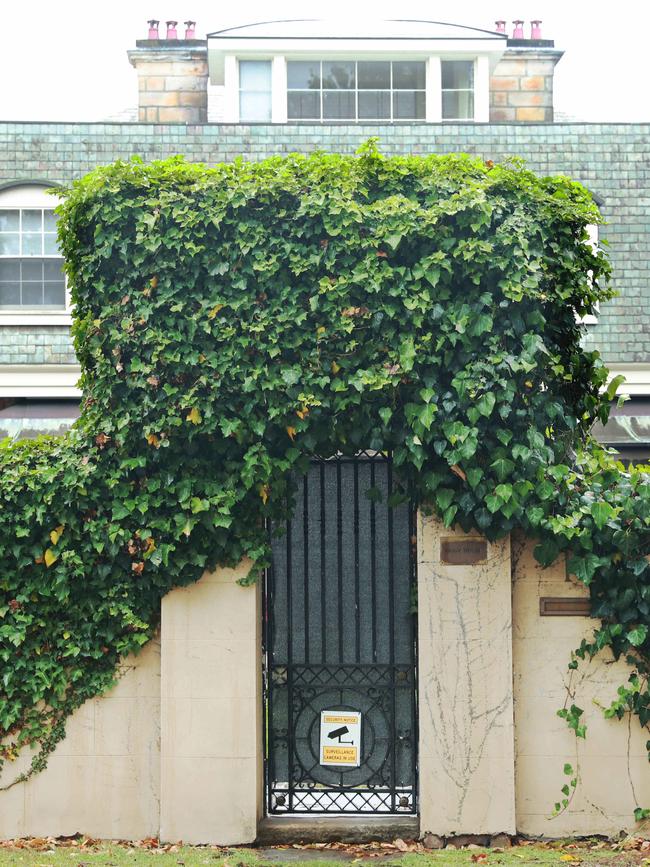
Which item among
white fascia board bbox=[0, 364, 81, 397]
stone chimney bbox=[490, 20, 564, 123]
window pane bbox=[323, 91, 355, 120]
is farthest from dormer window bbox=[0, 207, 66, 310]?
stone chimney bbox=[490, 20, 564, 123]

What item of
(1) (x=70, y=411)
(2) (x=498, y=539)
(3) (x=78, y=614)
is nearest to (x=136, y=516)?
(3) (x=78, y=614)

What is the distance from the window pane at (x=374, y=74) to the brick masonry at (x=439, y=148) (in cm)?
280

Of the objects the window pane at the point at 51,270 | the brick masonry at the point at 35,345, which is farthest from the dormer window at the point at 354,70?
the brick masonry at the point at 35,345

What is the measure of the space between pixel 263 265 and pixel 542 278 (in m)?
1.93

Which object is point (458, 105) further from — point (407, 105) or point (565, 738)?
point (565, 738)

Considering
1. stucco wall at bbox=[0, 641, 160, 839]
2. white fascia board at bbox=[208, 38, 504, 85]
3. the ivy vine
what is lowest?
stucco wall at bbox=[0, 641, 160, 839]

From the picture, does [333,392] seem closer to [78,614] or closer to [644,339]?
[78,614]

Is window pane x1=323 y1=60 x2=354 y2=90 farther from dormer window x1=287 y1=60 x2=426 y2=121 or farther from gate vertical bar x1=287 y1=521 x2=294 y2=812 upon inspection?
gate vertical bar x1=287 y1=521 x2=294 y2=812

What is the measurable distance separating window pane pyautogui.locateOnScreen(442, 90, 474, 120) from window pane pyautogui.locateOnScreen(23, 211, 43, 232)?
763 cm

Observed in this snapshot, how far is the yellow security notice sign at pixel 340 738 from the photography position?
8.33 metres

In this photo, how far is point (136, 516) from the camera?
809cm

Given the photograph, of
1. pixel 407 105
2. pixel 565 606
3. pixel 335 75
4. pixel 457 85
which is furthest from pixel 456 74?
pixel 565 606

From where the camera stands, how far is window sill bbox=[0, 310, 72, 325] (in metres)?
17.0

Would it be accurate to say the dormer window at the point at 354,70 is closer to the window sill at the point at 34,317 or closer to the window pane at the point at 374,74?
the window pane at the point at 374,74
